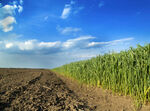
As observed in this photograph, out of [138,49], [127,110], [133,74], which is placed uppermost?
[138,49]

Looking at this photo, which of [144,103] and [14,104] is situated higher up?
[14,104]

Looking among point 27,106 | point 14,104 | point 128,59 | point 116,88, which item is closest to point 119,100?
point 116,88

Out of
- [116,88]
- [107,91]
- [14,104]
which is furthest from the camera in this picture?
[107,91]

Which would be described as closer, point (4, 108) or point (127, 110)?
point (4, 108)

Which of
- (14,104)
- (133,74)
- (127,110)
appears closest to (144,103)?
(127,110)

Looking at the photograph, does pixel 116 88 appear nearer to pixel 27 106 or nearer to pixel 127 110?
pixel 127 110

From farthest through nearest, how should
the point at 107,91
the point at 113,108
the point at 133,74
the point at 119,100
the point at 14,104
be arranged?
the point at 107,91 < the point at 119,100 < the point at 133,74 < the point at 113,108 < the point at 14,104

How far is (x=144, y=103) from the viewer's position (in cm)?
327

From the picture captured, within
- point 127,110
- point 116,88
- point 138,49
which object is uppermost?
point 138,49

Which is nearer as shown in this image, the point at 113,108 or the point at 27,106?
the point at 27,106

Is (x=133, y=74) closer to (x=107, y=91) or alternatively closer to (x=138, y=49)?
(x=138, y=49)

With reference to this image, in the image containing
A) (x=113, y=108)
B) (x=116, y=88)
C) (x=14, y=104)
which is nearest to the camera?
(x=14, y=104)

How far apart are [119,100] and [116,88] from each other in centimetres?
53

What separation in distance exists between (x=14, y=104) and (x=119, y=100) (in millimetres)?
3029
